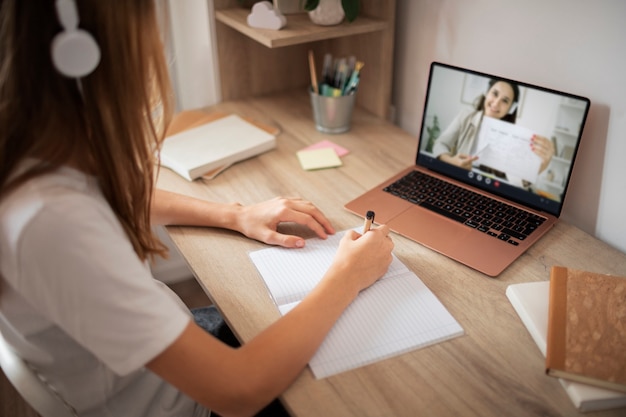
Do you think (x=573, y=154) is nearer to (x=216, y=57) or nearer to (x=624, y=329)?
(x=624, y=329)

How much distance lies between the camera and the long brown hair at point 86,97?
0.60 metres

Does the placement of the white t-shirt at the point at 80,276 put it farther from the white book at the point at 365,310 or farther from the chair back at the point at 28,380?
the white book at the point at 365,310

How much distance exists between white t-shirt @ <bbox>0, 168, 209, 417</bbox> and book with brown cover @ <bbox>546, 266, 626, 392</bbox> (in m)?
0.50

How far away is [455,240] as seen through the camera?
3.28 ft

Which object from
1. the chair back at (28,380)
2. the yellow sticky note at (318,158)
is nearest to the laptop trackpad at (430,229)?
the yellow sticky note at (318,158)

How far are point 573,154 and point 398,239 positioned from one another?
348 millimetres

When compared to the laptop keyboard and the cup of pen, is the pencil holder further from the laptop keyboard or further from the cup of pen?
the laptop keyboard

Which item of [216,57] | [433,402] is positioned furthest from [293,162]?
[433,402]

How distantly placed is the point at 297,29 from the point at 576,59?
61 cm

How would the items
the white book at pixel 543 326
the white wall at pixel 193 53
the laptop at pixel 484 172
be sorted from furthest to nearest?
1. the white wall at pixel 193 53
2. the laptop at pixel 484 172
3. the white book at pixel 543 326

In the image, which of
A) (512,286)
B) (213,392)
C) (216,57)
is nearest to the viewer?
(213,392)

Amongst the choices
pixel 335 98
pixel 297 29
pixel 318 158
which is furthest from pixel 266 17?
pixel 318 158

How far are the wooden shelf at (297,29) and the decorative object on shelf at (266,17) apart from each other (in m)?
0.01

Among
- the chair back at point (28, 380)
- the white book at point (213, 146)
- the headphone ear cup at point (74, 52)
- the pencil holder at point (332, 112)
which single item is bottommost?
the chair back at point (28, 380)
